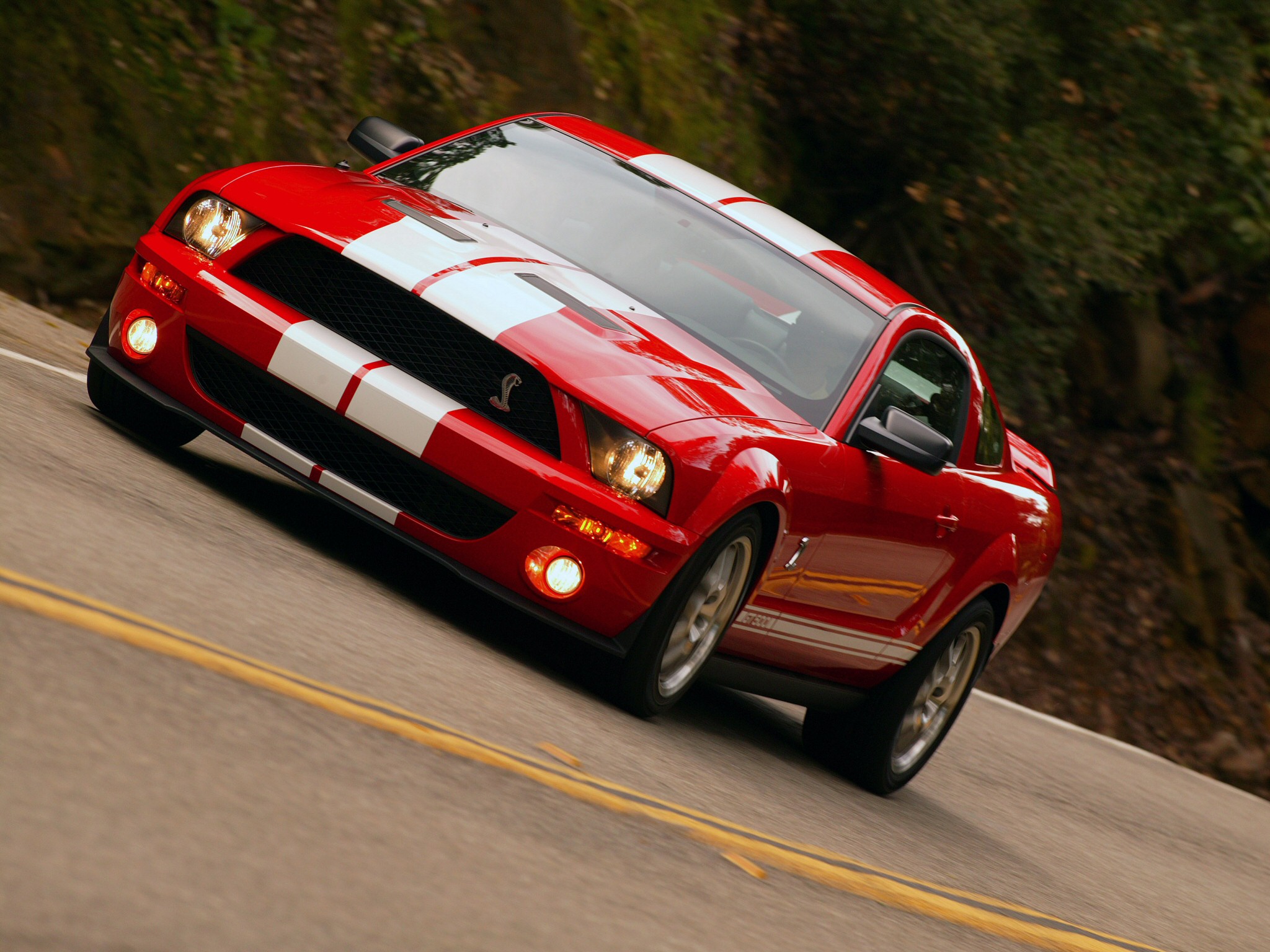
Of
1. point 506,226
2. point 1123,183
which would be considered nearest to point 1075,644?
point 1123,183

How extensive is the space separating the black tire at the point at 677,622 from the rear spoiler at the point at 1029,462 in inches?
100

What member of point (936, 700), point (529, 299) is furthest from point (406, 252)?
point (936, 700)

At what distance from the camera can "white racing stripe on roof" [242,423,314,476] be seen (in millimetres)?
5379

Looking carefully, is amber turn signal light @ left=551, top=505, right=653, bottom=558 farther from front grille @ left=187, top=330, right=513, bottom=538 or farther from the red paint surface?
front grille @ left=187, top=330, right=513, bottom=538

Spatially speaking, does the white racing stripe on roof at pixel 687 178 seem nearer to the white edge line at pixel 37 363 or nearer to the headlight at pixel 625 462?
the headlight at pixel 625 462

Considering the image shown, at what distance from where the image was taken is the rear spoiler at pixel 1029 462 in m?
7.98

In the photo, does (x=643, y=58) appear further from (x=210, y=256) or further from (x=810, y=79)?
(x=210, y=256)

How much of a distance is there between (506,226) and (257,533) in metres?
1.63

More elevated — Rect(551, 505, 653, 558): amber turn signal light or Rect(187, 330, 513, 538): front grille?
Rect(551, 505, 653, 558): amber turn signal light

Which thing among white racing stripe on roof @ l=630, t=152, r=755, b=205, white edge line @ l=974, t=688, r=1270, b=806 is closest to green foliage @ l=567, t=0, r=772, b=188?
white edge line @ l=974, t=688, r=1270, b=806

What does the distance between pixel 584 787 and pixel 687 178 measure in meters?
3.42

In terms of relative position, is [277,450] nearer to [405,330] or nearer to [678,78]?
[405,330]

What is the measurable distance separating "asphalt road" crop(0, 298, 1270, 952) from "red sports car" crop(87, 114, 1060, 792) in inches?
12.5

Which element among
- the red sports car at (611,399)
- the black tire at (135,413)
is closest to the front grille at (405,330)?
the red sports car at (611,399)
